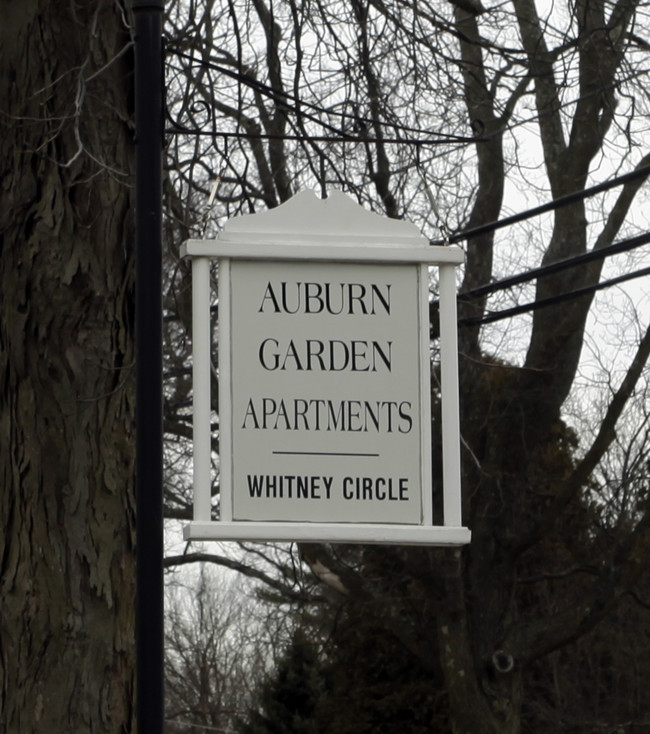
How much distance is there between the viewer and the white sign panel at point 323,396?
2.97 metres

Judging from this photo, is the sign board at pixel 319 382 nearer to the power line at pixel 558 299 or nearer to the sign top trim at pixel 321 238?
the sign top trim at pixel 321 238

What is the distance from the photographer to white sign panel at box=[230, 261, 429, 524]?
117 inches

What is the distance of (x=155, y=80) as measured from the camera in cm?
310

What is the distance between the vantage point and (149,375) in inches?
114

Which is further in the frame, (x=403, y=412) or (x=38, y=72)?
(x=38, y=72)

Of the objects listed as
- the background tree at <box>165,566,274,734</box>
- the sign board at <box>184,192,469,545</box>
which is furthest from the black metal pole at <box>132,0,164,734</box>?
the background tree at <box>165,566,274,734</box>

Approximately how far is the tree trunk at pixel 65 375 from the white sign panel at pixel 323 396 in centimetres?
116

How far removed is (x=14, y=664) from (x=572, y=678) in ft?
51.9

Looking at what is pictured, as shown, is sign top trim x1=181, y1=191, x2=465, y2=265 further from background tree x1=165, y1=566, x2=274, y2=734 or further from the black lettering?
background tree x1=165, y1=566, x2=274, y2=734

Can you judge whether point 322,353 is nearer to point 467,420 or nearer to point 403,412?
point 403,412

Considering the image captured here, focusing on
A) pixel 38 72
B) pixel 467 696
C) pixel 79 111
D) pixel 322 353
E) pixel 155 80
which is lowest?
pixel 467 696

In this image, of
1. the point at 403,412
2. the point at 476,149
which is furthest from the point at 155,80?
the point at 476,149

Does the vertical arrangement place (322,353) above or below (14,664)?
above

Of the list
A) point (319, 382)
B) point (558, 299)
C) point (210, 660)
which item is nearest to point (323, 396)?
point (319, 382)
